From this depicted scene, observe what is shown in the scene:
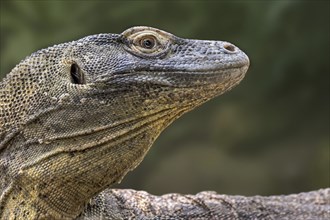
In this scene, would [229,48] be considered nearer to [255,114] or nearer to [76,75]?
[76,75]

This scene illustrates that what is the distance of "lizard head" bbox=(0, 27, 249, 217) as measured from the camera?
3.27 meters

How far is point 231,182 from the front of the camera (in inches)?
305

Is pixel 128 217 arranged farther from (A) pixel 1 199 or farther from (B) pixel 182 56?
(B) pixel 182 56

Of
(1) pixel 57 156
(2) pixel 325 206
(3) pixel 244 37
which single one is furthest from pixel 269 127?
(1) pixel 57 156

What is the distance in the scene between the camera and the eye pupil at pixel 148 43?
134 inches

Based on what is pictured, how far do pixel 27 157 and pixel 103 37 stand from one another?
2.45ft

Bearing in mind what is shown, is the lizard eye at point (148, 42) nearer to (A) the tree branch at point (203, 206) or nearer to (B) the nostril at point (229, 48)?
(B) the nostril at point (229, 48)

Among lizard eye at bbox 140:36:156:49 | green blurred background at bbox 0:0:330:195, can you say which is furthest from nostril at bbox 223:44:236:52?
green blurred background at bbox 0:0:330:195

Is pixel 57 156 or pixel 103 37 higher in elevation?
pixel 103 37

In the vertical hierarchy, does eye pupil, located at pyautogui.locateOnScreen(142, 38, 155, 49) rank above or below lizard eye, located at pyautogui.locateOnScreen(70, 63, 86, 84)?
above

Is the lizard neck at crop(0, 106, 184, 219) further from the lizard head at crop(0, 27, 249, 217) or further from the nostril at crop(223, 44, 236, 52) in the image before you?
the nostril at crop(223, 44, 236, 52)

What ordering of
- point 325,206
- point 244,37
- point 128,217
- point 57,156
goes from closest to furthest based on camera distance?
point 57,156 → point 128,217 → point 325,206 → point 244,37

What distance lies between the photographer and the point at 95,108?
3.27 m

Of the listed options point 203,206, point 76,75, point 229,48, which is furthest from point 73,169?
point 203,206
